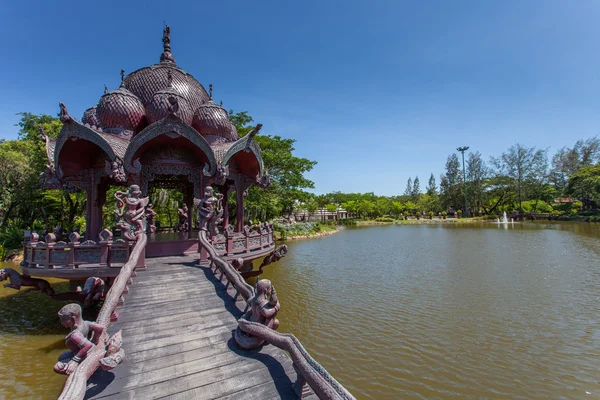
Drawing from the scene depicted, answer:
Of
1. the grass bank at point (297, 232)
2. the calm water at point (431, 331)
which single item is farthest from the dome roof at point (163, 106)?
the grass bank at point (297, 232)

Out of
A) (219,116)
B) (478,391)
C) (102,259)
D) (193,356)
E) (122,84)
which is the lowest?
(478,391)

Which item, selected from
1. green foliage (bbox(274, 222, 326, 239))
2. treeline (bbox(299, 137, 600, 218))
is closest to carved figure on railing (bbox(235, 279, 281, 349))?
green foliage (bbox(274, 222, 326, 239))

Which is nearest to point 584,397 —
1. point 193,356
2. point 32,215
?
point 193,356

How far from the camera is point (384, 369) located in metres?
6.36

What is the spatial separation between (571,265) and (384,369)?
49.9 ft

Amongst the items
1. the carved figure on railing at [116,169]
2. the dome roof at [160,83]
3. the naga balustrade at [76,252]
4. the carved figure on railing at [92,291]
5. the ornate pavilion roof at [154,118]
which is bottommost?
the carved figure on railing at [92,291]

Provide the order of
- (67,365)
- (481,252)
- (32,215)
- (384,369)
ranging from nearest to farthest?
1. (67,365)
2. (384,369)
3. (481,252)
4. (32,215)

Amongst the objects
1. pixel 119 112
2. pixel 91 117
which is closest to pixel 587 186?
pixel 119 112

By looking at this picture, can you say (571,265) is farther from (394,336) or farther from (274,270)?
(274,270)

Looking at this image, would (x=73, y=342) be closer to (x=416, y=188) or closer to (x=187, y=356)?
(x=187, y=356)

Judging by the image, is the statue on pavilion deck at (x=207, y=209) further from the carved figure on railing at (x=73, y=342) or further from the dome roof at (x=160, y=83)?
the dome roof at (x=160, y=83)

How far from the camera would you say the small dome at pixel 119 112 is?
11.0 meters

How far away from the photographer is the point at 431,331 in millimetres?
8070

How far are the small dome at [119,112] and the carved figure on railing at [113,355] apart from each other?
30.2 feet
